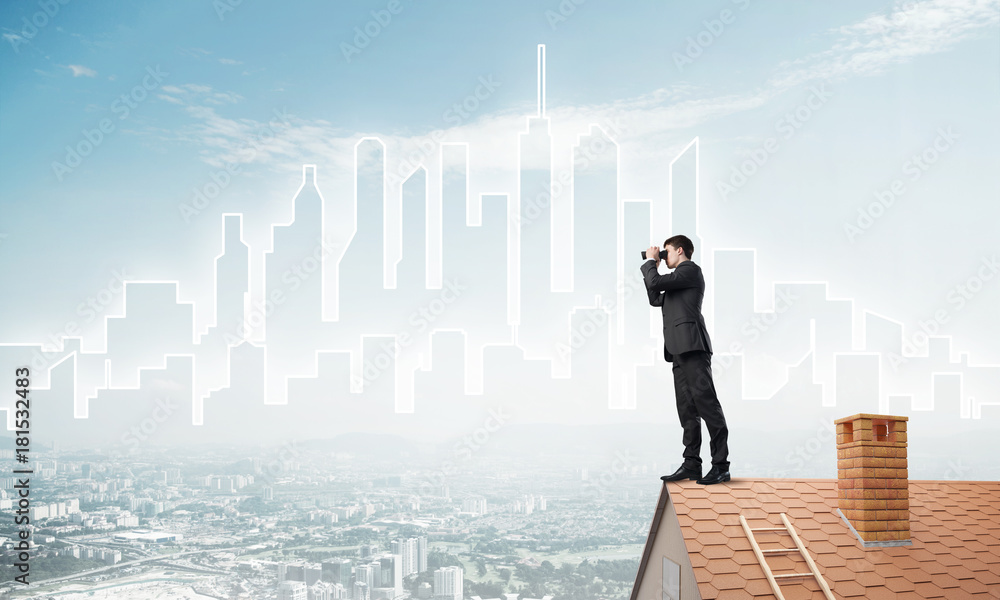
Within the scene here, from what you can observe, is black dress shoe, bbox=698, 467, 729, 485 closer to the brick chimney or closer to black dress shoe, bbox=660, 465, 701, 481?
black dress shoe, bbox=660, 465, 701, 481

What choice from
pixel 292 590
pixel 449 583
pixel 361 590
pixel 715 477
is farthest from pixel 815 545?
pixel 292 590

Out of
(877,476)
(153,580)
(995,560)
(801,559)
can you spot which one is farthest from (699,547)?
(153,580)

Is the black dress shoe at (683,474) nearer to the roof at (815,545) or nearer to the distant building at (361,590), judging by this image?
the roof at (815,545)

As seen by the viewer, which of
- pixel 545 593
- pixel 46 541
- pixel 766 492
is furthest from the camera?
pixel 46 541

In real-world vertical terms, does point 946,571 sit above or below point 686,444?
below

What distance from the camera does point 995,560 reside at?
7.80 metres

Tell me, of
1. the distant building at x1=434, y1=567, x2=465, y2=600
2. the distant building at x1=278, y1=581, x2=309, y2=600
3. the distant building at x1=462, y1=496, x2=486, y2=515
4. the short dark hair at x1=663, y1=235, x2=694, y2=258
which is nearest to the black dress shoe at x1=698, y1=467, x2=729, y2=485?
the short dark hair at x1=663, y1=235, x2=694, y2=258

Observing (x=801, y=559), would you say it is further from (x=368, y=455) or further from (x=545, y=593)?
(x=368, y=455)

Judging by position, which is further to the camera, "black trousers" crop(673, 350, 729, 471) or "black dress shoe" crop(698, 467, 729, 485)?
"black dress shoe" crop(698, 467, 729, 485)

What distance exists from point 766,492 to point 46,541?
3603 cm

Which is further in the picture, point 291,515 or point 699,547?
point 291,515

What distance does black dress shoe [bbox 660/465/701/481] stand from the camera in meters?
8.24

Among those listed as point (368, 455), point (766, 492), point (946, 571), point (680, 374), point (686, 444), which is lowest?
point (368, 455)

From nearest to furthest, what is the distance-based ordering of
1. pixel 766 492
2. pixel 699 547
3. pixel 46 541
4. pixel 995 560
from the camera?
pixel 699 547 → pixel 995 560 → pixel 766 492 → pixel 46 541
